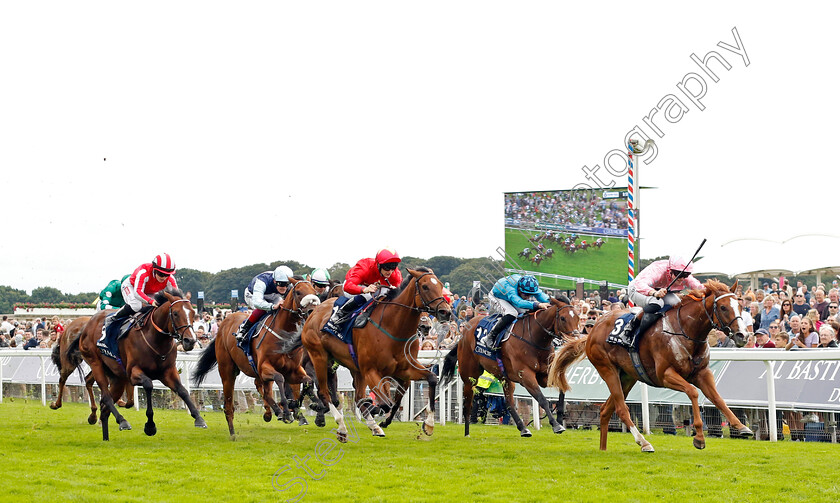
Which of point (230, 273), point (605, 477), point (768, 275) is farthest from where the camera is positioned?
point (230, 273)

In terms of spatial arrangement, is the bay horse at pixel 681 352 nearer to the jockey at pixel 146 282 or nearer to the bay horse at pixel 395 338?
the bay horse at pixel 395 338

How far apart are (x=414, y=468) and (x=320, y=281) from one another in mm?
4115

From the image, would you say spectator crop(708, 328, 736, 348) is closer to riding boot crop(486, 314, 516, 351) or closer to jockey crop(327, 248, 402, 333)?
riding boot crop(486, 314, 516, 351)

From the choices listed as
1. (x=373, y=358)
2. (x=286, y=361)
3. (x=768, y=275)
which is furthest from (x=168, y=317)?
(x=768, y=275)

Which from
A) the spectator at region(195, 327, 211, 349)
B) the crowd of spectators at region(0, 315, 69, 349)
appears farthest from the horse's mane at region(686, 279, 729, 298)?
the crowd of spectators at region(0, 315, 69, 349)

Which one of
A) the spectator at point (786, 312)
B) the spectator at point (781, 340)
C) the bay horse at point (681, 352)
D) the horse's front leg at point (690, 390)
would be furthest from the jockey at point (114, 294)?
the spectator at point (786, 312)

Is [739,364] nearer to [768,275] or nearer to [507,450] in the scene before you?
[507,450]

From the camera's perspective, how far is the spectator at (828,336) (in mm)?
9273

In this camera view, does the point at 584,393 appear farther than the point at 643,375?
Yes

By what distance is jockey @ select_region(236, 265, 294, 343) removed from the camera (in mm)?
10219

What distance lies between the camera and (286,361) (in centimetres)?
998

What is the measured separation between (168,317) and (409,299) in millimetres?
2646

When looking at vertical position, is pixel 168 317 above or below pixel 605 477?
above

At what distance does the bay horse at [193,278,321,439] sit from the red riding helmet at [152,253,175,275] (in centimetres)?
117
